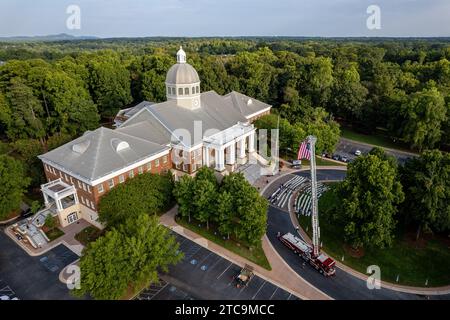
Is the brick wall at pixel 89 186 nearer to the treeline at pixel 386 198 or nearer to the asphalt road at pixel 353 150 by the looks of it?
the treeline at pixel 386 198

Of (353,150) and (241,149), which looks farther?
(353,150)

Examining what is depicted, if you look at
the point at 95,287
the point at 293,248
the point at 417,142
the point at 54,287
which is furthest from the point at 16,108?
the point at 417,142

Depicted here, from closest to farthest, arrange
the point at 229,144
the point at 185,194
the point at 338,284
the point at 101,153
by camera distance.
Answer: the point at 338,284
the point at 185,194
the point at 101,153
the point at 229,144

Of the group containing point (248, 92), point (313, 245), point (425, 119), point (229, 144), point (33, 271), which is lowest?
point (33, 271)

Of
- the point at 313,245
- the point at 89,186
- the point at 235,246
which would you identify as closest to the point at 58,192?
the point at 89,186

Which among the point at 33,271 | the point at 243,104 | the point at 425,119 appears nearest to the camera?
the point at 33,271

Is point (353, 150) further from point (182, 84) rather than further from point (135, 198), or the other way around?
point (135, 198)

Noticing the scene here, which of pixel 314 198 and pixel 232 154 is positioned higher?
pixel 232 154

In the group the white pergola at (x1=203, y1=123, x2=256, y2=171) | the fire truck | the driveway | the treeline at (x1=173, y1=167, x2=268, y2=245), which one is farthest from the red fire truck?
the driveway

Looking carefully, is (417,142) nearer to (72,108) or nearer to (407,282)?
(407,282)
